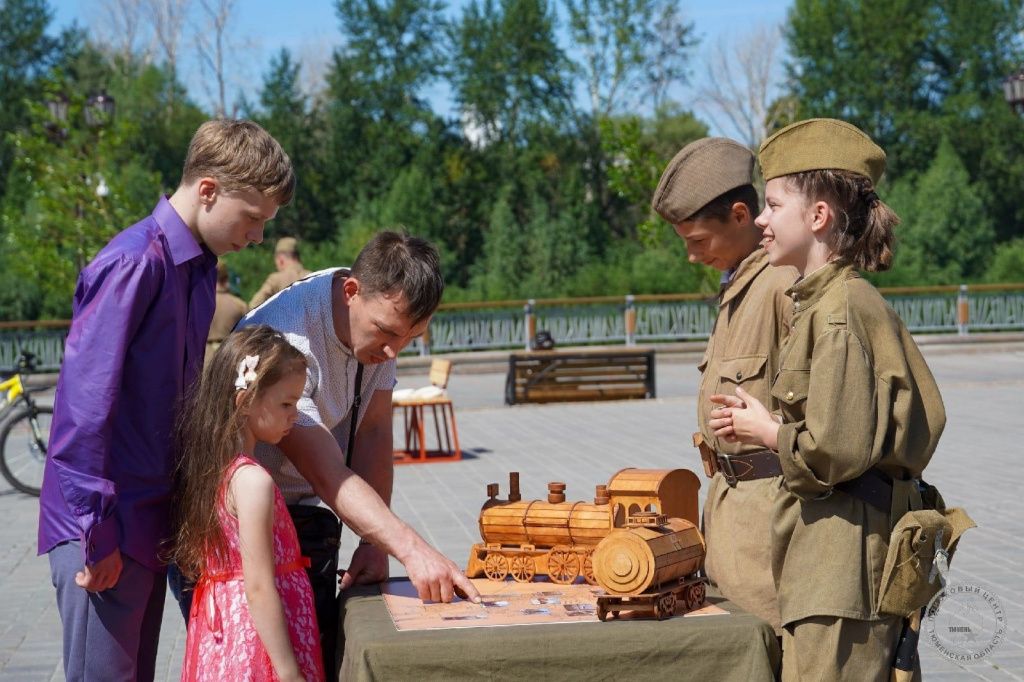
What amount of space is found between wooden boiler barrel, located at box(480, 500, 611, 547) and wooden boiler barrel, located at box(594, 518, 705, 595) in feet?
0.59

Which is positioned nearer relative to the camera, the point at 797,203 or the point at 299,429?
the point at 797,203

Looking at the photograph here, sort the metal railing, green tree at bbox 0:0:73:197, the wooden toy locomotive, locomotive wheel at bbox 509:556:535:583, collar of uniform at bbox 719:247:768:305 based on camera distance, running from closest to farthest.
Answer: the wooden toy locomotive, locomotive wheel at bbox 509:556:535:583, collar of uniform at bbox 719:247:768:305, the metal railing, green tree at bbox 0:0:73:197

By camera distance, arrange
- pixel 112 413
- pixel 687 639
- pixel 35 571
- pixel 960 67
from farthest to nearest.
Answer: pixel 960 67 → pixel 35 571 → pixel 112 413 → pixel 687 639

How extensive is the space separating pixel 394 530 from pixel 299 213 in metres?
42.9

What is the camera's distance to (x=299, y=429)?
10.4ft

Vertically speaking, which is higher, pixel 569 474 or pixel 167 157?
pixel 167 157

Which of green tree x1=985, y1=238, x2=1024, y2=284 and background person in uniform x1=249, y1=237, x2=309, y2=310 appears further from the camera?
green tree x1=985, y1=238, x2=1024, y2=284

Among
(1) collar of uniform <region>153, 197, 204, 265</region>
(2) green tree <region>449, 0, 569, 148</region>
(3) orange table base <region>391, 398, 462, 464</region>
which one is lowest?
(3) orange table base <region>391, 398, 462, 464</region>

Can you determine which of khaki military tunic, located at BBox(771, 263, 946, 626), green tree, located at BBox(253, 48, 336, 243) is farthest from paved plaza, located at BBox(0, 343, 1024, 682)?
green tree, located at BBox(253, 48, 336, 243)

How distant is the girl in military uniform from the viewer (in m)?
2.61

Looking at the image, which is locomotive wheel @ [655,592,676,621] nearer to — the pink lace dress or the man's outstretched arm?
the man's outstretched arm

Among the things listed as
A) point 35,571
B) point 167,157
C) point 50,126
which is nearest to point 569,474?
point 35,571

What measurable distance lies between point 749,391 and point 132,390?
1.46 m

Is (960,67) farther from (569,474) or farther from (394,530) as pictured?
(394,530)
